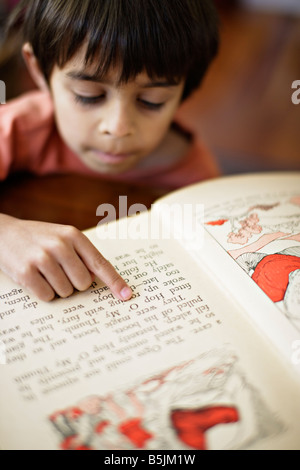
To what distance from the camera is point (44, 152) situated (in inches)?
27.7

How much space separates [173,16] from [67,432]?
1.45 ft

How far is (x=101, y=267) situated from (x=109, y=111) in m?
0.22

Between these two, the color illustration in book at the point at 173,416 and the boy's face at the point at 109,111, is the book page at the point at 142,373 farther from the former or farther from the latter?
the boy's face at the point at 109,111

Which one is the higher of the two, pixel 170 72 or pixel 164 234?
pixel 170 72

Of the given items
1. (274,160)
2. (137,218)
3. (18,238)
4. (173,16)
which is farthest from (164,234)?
(274,160)

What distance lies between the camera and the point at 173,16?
490 millimetres

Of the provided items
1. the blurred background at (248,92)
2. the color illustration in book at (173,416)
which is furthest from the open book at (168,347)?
the blurred background at (248,92)

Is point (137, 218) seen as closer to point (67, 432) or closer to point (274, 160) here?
point (67, 432)

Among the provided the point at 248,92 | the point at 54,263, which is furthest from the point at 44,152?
the point at 248,92

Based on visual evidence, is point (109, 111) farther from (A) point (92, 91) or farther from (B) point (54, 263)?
(B) point (54, 263)

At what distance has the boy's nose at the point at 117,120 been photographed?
0.51 meters

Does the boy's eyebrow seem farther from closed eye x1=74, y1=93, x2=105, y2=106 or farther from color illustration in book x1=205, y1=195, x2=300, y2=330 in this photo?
color illustration in book x1=205, y1=195, x2=300, y2=330

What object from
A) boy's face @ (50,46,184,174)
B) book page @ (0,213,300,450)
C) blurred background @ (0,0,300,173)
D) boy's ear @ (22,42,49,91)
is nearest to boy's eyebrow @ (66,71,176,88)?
boy's face @ (50,46,184,174)
